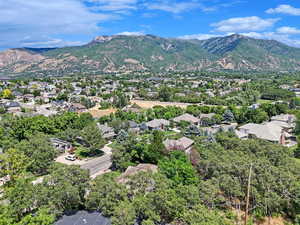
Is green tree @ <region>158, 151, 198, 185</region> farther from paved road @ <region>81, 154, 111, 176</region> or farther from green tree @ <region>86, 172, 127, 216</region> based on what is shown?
paved road @ <region>81, 154, 111, 176</region>

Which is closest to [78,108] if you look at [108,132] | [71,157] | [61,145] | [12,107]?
[12,107]

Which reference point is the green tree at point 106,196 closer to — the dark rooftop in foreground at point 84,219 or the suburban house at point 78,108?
the dark rooftop in foreground at point 84,219

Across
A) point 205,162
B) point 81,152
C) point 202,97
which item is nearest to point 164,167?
point 205,162

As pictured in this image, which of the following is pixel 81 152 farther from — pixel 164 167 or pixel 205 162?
pixel 205 162

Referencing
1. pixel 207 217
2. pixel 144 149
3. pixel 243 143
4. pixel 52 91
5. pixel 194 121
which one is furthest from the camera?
pixel 52 91

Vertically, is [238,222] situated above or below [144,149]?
below

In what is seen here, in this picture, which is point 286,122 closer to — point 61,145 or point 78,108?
point 61,145
